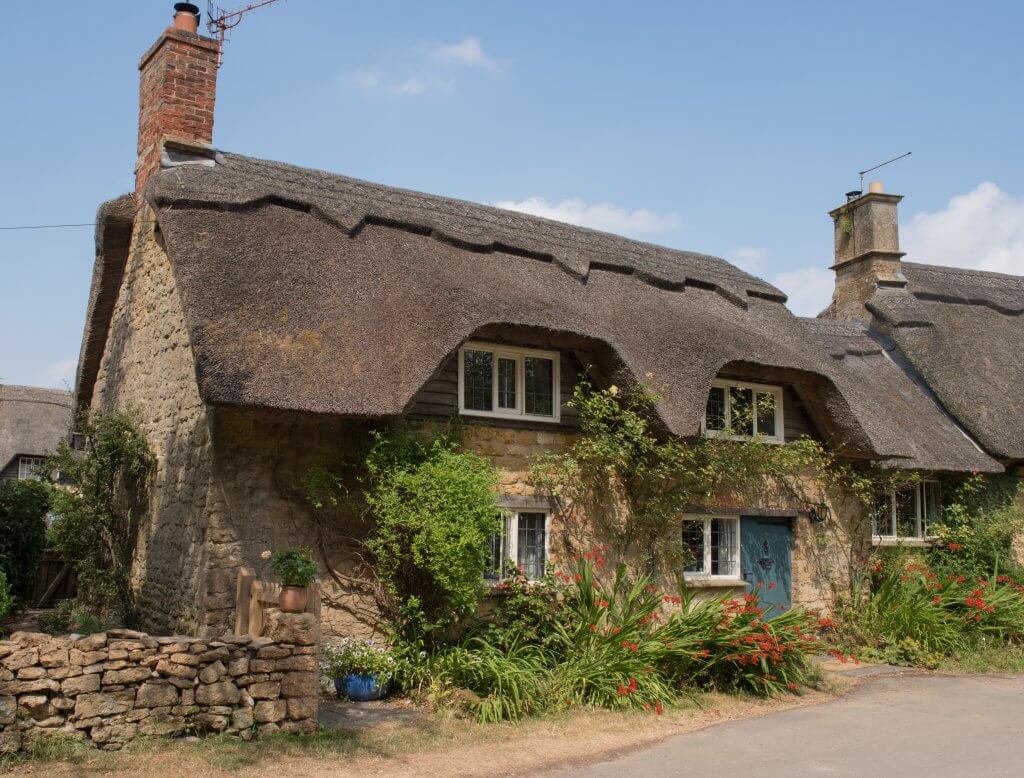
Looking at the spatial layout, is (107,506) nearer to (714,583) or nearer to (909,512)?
(714,583)

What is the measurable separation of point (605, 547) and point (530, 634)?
1785mm

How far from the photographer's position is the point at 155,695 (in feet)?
22.5

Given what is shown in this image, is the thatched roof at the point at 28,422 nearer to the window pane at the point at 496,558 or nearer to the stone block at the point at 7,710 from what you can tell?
the window pane at the point at 496,558

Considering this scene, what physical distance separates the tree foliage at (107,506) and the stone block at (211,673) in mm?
4073

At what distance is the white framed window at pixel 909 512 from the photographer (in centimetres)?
1416

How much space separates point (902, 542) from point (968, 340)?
437 cm

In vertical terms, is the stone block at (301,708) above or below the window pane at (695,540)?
below

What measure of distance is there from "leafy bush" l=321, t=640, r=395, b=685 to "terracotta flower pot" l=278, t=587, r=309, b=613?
1.35 m

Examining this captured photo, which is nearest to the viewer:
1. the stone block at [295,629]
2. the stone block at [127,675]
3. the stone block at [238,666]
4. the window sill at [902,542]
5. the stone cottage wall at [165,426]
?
the stone block at [127,675]

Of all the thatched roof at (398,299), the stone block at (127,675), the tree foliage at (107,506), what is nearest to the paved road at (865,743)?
the stone block at (127,675)

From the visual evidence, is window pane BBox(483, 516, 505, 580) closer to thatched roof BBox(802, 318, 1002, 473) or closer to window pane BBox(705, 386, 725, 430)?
window pane BBox(705, 386, 725, 430)

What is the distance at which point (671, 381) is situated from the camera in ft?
35.7

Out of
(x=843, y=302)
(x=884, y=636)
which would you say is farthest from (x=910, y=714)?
(x=843, y=302)

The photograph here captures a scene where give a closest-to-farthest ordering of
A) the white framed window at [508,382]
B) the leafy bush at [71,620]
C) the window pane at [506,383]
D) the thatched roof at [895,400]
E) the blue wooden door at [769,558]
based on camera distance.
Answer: the leafy bush at [71,620] < the white framed window at [508,382] < the window pane at [506,383] < the blue wooden door at [769,558] < the thatched roof at [895,400]
